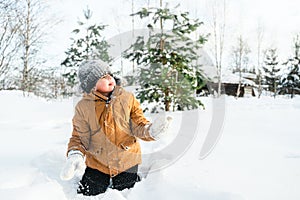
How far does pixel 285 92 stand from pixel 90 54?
21.7m

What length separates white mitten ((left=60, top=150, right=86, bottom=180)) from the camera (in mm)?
1507

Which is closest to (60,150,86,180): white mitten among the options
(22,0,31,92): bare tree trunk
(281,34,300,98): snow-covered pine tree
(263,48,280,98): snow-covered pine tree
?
(22,0,31,92): bare tree trunk

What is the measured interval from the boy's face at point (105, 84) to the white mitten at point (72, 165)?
1.50ft

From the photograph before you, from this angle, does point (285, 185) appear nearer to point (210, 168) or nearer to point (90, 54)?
point (210, 168)

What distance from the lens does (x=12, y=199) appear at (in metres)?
1.22

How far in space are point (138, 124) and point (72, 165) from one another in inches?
20.4

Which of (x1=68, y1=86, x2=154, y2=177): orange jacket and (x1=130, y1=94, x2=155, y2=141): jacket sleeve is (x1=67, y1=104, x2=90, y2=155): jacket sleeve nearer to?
(x1=68, y1=86, x2=154, y2=177): orange jacket

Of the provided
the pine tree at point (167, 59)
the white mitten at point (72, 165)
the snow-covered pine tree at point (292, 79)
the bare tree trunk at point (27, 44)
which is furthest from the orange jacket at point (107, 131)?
the snow-covered pine tree at point (292, 79)

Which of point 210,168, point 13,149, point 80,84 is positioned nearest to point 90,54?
point 13,149

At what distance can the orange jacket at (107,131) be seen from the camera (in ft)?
5.79

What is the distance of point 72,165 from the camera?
60.1 inches

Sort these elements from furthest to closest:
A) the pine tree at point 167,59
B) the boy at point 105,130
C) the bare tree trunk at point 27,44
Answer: the bare tree trunk at point 27,44 < the pine tree at point 167,59 < the boy at point 105,130

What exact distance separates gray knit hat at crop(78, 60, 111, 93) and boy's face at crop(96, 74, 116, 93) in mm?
30

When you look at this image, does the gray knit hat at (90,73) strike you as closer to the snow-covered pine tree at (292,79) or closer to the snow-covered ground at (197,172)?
the snow-covered ground at (197,172)
